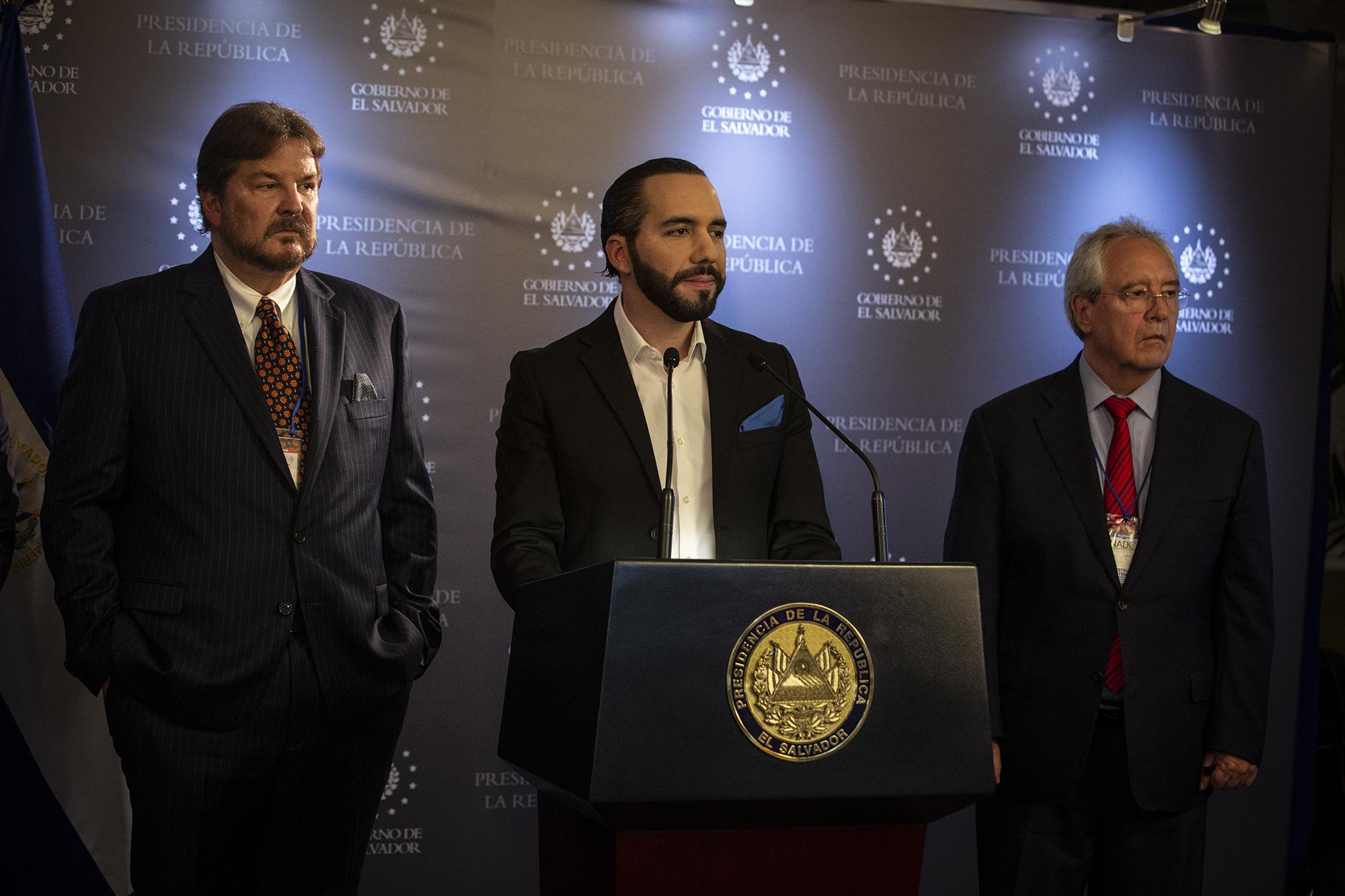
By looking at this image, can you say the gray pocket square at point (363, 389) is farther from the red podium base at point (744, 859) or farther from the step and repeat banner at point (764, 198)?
the red podium base at point (744, 859)

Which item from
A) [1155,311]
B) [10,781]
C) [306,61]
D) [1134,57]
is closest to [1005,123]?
[1134,57]

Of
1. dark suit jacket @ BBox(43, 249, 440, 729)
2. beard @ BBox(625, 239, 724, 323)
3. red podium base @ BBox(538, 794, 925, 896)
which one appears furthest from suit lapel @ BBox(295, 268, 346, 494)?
red podium base @ BBox(538, 794, 925, 896)

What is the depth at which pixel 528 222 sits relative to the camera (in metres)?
3.75

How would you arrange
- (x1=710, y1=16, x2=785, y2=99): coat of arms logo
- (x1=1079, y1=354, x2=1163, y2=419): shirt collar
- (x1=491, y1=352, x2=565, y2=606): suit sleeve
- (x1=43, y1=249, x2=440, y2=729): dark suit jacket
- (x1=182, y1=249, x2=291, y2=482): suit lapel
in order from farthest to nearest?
(x1=710, y1=16, x2=785, y2=99): coat of arms logo
(x1=1079, y1=354, x2=1163, y2=419): shirt collar
(x1=182, y1=249, x2=291, y2=482): suit lapel
(x1=43, y1=249, x2=440, y2=729): dark suit jacket
(x1=491, y1=352, x2=565, y2=606): suit sleeve

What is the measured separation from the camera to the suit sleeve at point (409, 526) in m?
2.71

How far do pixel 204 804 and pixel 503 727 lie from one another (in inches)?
29.9

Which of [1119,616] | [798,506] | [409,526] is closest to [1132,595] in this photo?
[1119,616]

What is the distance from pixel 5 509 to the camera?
8.35ft

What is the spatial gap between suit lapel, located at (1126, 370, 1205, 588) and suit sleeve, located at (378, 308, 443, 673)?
152 cm

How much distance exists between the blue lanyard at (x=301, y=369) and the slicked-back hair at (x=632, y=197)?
0.66 m

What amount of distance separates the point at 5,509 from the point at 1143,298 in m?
2.54

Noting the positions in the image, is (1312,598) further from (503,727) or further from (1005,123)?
(503,727)

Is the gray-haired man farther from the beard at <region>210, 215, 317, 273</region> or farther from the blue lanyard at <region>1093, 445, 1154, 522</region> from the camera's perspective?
the beard at <region>210, 215, 317, 273</region>

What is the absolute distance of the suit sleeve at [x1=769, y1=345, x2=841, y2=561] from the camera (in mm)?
2439
